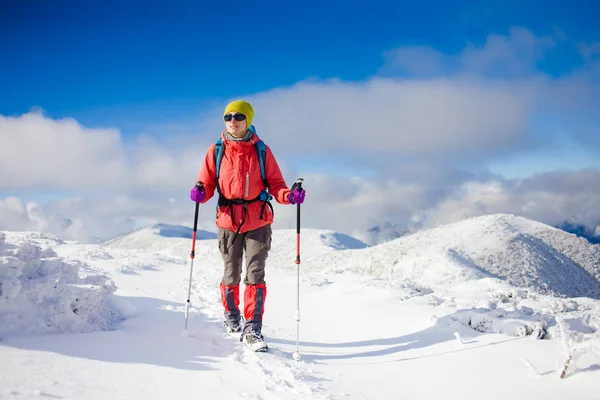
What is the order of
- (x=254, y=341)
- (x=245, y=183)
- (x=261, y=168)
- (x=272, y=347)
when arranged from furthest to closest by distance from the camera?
(x=261, y=168)
(x=245, y=183)
(x=272, y=347)
(x=254, y=341)

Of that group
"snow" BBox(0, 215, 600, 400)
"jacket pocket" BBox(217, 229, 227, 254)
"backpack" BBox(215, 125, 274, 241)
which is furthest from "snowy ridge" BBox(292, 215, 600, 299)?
"jacket pocket" BBox(217, 229, 227, 254)

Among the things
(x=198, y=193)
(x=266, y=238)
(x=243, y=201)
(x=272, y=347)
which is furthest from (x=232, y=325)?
(x=198, y=193)

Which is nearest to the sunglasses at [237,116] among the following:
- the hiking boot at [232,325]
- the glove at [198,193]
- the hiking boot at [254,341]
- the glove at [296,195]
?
the glove at [198,193]

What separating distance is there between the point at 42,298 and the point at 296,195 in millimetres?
3422

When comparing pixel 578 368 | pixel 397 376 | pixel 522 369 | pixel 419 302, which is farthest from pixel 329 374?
pixel 419 302

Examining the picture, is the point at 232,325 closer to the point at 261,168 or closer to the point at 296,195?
the point at 296,195

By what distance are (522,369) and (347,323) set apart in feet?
12.0

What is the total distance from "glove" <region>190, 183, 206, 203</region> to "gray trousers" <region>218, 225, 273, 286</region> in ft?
1.83

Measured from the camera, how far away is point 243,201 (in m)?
5.50

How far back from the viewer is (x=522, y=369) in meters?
4.20

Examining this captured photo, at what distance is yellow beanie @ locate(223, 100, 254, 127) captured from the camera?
18.3 ft

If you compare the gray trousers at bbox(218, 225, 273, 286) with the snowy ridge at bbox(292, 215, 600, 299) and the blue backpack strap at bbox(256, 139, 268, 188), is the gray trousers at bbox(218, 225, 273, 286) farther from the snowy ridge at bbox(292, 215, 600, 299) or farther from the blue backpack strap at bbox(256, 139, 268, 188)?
the snowy ridge at bbox(292, 215, 600, 299)

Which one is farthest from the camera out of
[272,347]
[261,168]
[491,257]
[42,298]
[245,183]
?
[491,257]

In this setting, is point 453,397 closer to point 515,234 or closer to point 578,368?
point 578,368
